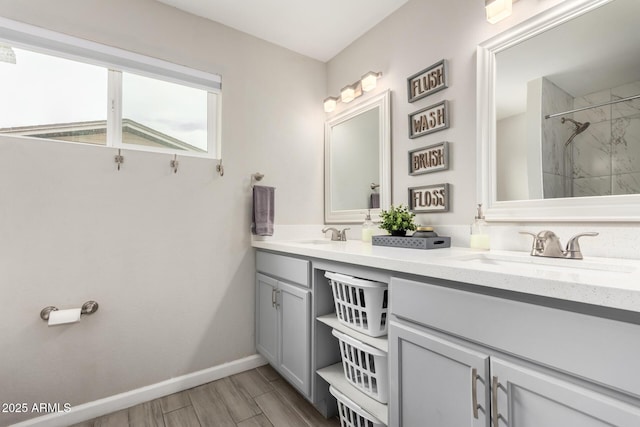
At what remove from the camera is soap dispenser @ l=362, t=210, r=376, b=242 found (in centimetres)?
212

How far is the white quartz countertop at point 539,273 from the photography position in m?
0.67

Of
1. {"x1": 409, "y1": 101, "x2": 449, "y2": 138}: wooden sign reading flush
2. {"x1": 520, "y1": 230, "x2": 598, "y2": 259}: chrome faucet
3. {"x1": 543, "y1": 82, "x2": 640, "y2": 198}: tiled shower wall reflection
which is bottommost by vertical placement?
{"x1": 520, "y1": 230, "x2": 598, "y2": 259}: chrome faucet

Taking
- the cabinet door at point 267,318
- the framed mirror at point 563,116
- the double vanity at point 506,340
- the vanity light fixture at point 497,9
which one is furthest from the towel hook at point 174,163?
the vanity light fixture at point 497,9

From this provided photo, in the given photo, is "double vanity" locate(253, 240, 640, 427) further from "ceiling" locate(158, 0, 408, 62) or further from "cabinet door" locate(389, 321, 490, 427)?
"ceiling" locate(158, 0, 408, 62)

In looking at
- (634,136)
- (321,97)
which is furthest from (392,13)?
(634,136)

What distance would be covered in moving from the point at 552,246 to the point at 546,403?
66 cm

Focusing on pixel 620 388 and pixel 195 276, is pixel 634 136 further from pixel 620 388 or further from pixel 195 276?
pixel 195 276

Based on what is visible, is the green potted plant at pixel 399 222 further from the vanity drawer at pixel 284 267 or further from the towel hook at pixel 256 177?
the towel hook at pixel 256 177

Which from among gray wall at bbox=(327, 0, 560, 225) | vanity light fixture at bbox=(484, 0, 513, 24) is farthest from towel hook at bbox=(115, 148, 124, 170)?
vanity light fixture at bbox=(484, 0, 513, 24)

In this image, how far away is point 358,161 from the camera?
2328 mm

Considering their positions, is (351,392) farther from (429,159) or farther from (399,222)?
(429,159)

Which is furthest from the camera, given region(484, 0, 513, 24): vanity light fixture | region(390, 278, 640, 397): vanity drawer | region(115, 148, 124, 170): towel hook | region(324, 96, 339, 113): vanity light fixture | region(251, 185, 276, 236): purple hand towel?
region(324, 96, 339, 113): vanity light fixture

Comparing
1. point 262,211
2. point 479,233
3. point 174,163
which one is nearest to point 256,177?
point 262,211

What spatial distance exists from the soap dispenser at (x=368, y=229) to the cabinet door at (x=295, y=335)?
635 mm
